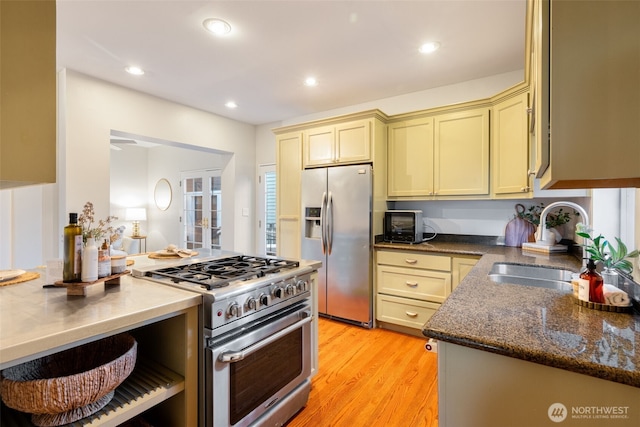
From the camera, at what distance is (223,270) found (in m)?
1.66

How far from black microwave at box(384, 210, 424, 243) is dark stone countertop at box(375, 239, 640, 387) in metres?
1.68

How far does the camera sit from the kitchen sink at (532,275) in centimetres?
176

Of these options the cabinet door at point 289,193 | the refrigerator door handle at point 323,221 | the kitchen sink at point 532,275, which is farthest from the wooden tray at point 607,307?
the cabinet door at point 289,193

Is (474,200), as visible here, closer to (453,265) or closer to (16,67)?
(453,265)

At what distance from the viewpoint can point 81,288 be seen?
1216 mm

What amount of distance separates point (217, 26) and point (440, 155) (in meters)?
2.25

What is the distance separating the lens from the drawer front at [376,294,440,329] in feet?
9.30

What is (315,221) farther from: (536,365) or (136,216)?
(136,216)

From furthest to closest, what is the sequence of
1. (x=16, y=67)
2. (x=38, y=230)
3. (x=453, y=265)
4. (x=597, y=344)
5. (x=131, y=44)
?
1. (x=38, y=230)
2. (x=453, y=265)
3. (x=131, y=44)
4. (x=597, y=344)
5. (x=16, y=67)

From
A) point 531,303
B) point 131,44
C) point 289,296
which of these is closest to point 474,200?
point 531,303

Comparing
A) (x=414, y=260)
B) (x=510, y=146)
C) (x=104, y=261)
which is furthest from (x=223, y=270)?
(x=510, y=146)

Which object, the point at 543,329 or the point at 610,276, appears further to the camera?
the point at 610,276

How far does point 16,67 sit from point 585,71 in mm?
1269

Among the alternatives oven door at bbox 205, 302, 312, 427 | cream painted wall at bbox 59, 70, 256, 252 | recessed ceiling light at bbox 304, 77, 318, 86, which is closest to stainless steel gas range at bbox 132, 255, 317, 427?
oven door at bbox 205, 302, 312, 427
